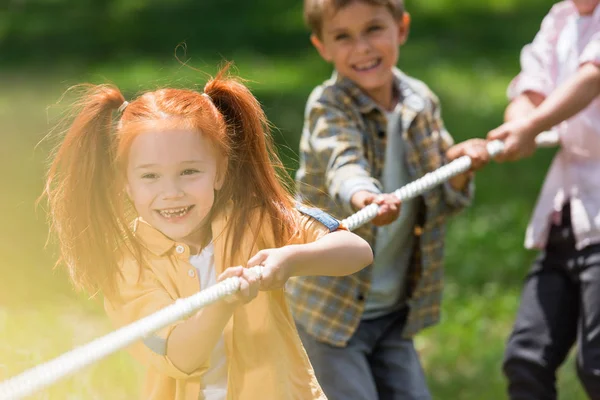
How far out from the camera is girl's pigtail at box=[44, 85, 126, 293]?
2641 mm

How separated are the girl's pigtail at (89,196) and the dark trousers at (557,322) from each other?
56.2 inches

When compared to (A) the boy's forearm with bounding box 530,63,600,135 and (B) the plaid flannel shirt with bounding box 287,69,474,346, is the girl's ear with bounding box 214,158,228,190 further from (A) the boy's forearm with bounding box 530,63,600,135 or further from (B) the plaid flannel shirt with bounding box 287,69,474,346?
(A) the boy's forearm with bounding box 530,63,600,135

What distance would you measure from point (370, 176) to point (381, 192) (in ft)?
0.24

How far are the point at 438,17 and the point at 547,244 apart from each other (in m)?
8.16

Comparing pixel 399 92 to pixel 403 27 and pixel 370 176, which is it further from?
pixel 370 176

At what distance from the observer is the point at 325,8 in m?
A: 3.68

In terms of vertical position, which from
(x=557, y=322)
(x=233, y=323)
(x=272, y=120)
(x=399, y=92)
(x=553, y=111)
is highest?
(x=272, y=120)

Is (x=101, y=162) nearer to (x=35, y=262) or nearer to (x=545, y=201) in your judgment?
(x=545, y=201)

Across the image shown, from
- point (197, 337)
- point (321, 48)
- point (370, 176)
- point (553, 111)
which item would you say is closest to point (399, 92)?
point (321, 48)

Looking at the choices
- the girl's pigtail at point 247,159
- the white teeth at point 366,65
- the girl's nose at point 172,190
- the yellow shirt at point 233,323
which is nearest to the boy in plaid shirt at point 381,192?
the white teeth at point 366,65

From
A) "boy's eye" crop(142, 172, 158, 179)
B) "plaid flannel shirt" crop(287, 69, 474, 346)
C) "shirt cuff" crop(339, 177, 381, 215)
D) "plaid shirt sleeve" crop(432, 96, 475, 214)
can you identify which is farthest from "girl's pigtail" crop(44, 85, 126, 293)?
"plaid shirt sleeve" crop(432, 96, 475, 214)

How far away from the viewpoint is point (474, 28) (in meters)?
11.3

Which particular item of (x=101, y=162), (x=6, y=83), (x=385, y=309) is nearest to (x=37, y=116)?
(x=6, y=83)

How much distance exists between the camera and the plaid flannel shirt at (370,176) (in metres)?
3.54
